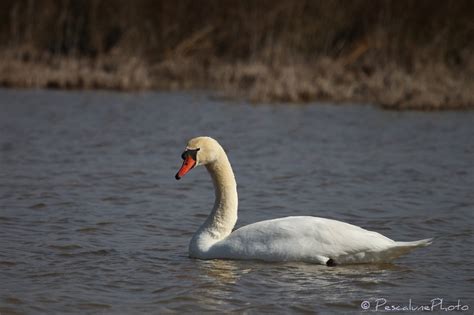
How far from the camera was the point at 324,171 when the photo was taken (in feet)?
41.5

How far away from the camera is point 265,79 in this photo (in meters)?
21.8

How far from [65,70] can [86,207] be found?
14.6 meters

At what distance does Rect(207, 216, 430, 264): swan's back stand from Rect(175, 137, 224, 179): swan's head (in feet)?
2.38

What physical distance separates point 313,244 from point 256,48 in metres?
18.4

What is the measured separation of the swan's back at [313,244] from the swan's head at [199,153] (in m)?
0.72

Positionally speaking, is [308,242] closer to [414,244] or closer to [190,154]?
[414,244]

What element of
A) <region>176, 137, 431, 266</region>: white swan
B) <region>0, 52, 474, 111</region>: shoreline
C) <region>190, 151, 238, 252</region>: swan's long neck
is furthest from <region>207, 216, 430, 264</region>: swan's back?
A: <region>0, 52, 474, 111</region>: shoreline

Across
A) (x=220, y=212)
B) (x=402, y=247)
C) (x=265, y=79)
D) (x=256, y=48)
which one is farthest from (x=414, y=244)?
(x=256, y=48)

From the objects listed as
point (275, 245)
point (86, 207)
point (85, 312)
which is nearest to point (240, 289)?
point (275, 245)

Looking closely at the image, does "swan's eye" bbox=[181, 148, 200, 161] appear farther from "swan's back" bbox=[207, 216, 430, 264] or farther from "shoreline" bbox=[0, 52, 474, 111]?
"shoreline" bbox=[0, 52, 474, 111]

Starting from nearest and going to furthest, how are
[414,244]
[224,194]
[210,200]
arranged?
[414,244] → [224,194] → [210,200]

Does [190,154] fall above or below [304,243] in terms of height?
above

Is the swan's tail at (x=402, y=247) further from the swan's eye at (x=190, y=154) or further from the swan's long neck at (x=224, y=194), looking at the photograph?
the swan's eye at (x=190, y=154)

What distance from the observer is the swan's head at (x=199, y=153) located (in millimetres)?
7629
